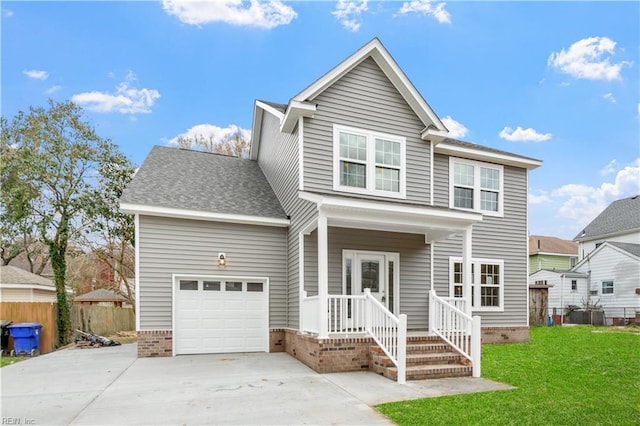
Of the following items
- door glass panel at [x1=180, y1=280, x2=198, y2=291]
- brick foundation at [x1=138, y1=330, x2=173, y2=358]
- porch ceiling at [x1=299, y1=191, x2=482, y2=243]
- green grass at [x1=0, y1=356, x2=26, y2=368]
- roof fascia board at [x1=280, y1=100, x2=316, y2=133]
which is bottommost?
green grass at [x1=0, y1=356, x2=26, y2=368]

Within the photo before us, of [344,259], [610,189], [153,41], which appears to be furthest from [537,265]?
[153,41]

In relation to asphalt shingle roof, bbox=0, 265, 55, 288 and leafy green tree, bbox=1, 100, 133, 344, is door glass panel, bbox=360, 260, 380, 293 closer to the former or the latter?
leafy green tree, bbox=1, 100, 133, 344

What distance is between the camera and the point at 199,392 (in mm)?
6250

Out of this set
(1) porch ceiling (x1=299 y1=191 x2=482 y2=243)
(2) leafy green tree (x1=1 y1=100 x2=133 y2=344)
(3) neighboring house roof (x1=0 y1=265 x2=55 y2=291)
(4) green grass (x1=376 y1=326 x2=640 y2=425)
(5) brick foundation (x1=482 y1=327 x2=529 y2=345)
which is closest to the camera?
(4) green grass (x1=376 y1=326 x2=640 y2=425)

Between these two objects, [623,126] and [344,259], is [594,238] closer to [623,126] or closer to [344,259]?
[623,126]

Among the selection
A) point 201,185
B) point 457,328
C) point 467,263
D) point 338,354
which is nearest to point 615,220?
point 467,263

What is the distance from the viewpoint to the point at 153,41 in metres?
17.5

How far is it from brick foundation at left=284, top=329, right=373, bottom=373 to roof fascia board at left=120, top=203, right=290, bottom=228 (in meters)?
3.57

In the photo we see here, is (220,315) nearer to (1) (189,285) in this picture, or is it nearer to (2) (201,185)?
(1) (189,285)

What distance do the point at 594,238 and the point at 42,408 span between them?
32.7 metres

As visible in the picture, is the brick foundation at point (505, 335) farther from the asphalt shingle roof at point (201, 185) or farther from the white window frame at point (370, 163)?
the asphalt shingle roof at point (201, 185)

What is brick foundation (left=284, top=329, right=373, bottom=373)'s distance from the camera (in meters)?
7.80

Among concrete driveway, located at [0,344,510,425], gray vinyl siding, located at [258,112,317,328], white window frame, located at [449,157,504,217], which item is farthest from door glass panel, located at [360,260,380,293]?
white window frame, located at [449,157,504,217]

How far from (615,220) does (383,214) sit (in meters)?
27.2
